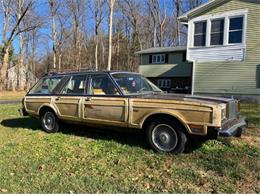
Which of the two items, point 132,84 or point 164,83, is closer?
point 132,84

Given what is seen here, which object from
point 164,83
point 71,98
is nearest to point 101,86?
point 71,98

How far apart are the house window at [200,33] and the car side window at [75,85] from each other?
1430cm

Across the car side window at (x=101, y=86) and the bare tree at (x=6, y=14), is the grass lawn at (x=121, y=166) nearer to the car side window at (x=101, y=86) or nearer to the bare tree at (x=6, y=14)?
the car side window at (x=101, y=86)

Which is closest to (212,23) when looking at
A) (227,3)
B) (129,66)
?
(227,3)

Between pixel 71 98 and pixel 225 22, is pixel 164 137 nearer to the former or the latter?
pixel 71 98

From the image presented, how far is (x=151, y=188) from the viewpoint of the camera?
15.0 feet

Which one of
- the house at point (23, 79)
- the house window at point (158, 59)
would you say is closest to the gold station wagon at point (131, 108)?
the house window at point (158, 59)

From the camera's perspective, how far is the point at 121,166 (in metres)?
5.51

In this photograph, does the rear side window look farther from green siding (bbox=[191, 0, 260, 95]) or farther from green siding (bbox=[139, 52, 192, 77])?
green siding (bbox=[139, 52, 192, 77])

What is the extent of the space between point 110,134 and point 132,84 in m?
1.51

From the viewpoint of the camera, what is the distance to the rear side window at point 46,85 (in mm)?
8672

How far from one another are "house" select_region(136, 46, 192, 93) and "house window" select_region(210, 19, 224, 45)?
854cm

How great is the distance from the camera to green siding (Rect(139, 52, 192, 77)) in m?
30.1

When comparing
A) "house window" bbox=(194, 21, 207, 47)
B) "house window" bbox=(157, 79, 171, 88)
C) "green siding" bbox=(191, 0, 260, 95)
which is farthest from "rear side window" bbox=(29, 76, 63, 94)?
"house window" bbox=(157, 79, 171, 88)
